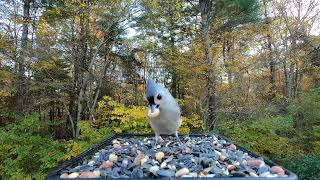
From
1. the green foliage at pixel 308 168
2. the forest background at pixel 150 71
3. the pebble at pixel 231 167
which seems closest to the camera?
the pebble at pixel 231 167

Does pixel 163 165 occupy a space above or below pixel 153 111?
below

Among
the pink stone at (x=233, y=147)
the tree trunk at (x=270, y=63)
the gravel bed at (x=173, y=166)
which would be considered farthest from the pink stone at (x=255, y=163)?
the tree trunk at (x=270, y=63)

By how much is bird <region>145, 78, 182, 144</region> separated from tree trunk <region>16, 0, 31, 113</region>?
20.2 feet

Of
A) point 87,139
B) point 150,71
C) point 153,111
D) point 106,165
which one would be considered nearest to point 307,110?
point 150,71

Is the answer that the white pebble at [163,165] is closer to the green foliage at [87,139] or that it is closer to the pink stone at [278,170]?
the pink stone at [278,170]

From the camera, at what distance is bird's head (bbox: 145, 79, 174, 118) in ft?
6.75

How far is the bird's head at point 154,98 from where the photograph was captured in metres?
2.06

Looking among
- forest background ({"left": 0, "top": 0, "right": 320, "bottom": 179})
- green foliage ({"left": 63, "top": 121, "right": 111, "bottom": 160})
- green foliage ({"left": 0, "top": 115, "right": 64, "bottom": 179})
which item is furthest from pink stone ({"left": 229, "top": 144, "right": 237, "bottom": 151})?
green foliage ({"left": 0, "top": 115, "right": 64, "bottom": 179})

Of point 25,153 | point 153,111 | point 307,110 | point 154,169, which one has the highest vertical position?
point 153,111

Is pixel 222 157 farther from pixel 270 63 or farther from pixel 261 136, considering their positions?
pixel 270 63

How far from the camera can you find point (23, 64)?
7.84 m

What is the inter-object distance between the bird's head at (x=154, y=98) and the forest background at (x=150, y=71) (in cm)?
417

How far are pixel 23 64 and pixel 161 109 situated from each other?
6.53m

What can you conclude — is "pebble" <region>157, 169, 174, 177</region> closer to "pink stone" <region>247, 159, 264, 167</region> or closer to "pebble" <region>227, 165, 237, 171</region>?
"pebble" <region>227, 165, 237, 171</region>
